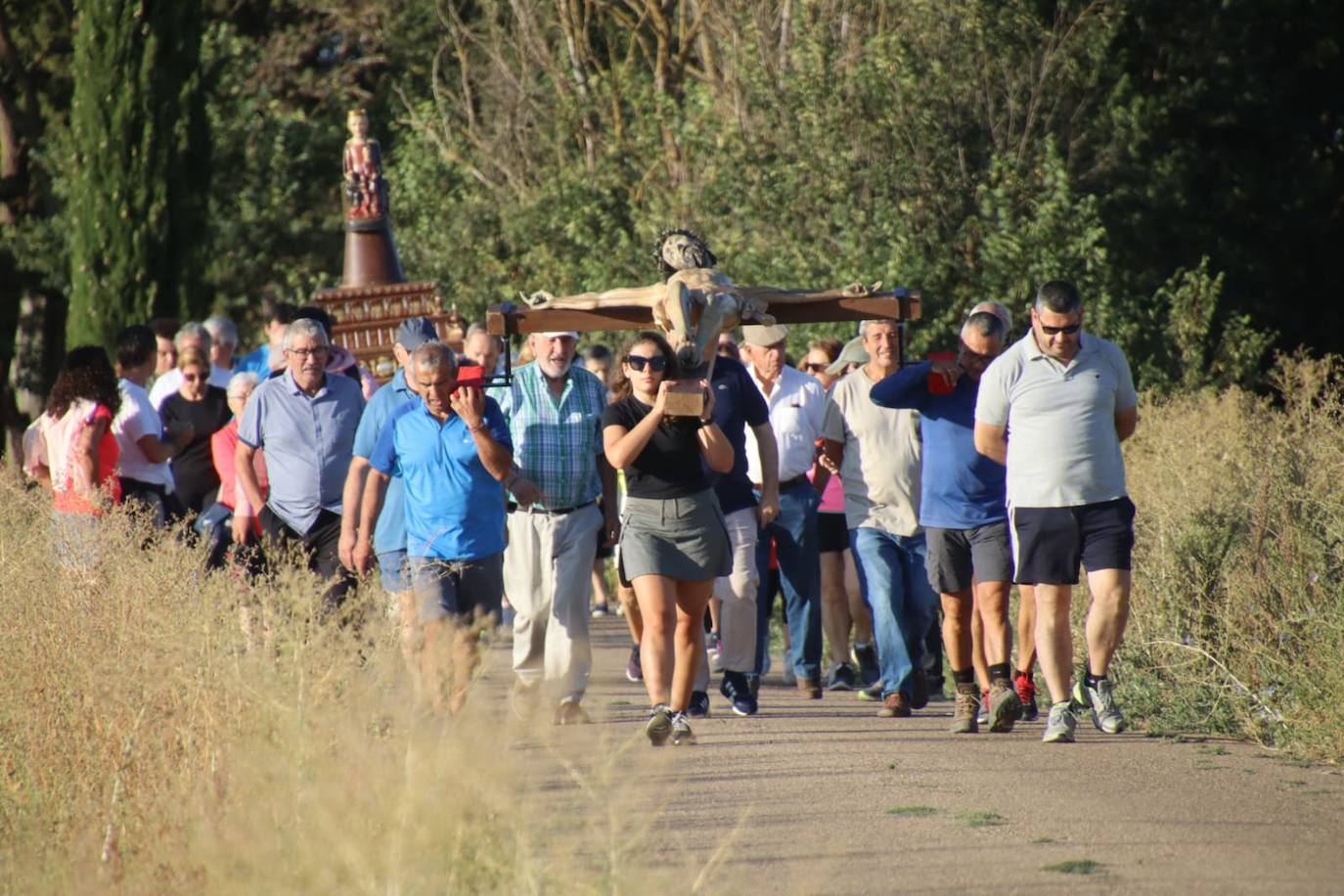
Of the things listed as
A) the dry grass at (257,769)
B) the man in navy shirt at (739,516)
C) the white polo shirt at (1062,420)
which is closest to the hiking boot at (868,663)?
the man in navy shirt at (739,516)

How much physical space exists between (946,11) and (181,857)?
17050mm

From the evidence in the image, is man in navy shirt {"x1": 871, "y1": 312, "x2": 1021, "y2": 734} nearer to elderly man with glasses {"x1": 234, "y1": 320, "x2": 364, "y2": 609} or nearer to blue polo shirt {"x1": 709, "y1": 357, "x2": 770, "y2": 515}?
blue polo shirt {"x1": 709, "y1": 357, "x2": 770, "y2": 515}

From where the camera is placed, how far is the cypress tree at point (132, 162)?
82.5 feet

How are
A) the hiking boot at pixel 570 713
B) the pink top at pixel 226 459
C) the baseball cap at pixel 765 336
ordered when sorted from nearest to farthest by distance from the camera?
the hiking boot at pixel 570 713, the pink top at pixel 226 459, the baseball cap at pixel 765 336

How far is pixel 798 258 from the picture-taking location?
20812 mm

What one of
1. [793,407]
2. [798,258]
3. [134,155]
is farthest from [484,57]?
[793,407]

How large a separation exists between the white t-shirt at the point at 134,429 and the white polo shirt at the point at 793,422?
3.39 metres

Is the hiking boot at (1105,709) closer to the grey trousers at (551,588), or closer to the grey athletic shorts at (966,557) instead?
the grey athletic shorts at (966,557)

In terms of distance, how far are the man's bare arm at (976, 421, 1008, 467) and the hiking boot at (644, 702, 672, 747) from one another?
6.36 feet

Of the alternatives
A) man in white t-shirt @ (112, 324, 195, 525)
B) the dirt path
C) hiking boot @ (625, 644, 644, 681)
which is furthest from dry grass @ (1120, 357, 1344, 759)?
man in white t-shirt @ (112, 324, 195, 525)

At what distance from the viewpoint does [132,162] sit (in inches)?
1007

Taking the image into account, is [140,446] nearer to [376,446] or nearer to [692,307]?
[376,446]

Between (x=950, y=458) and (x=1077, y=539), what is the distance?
1064 millimetres

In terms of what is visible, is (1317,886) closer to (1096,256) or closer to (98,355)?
(98,355)
